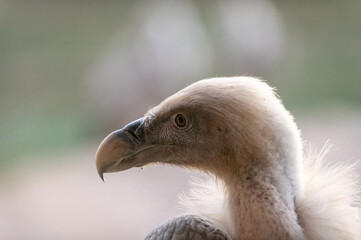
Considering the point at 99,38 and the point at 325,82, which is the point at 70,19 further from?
the point at 325,82

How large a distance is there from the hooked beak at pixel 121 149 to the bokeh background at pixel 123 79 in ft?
3.40

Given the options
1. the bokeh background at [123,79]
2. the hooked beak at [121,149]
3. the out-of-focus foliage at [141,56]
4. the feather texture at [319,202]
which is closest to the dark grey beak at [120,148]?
the hooked beak at [121,149]

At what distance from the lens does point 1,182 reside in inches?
138

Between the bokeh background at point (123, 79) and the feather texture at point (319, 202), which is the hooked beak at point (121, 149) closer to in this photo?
the feather texture at point (319, 202)

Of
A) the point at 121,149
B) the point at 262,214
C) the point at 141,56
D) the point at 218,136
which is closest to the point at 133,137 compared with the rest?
the point at 121,149

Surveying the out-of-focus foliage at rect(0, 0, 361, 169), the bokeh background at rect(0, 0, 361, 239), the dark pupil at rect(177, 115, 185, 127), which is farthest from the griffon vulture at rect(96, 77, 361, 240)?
the out-of-focus foliage at rect(0, 0, 361, 169)

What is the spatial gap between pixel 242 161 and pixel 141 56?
10.7ft

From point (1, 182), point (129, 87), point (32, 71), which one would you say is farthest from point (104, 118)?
point (1, 182)

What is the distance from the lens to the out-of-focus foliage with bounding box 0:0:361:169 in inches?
170

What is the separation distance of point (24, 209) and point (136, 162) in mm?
1985

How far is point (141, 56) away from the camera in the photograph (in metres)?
4.41

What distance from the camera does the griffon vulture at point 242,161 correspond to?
3.95 feet

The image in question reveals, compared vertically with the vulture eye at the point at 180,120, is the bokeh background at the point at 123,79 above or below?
below

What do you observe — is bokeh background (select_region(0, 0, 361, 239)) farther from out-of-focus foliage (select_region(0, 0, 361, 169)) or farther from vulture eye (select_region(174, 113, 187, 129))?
vulture eye (select_region(174, 113, 187, 129))
